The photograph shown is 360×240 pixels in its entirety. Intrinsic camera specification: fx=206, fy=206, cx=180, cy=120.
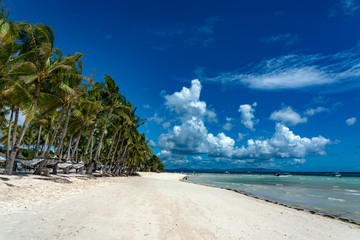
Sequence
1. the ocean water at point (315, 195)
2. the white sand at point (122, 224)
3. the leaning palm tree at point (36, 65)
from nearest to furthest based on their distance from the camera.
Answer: the white sand at point (122, 224) < the leaning palm tree at point (36, 65) < the ocean water at point (315, 195)

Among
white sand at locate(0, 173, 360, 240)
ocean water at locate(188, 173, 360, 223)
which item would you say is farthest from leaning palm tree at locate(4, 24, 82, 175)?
ocean water at locate(188, 173, 360, 223)

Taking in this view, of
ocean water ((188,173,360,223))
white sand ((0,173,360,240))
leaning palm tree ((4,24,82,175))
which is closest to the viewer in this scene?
white sand ((0,173,360,240))

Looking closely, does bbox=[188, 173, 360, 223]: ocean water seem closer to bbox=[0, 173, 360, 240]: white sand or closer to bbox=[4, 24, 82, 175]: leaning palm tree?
bbox=[0, 173, 360, 240]: white sand

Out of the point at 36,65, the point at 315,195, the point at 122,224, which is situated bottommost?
the point at 315,195

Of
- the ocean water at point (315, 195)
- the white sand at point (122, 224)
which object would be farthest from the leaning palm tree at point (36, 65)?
the ocean water at point (315, 195)

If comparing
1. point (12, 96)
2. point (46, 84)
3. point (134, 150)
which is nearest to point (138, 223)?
point (12, 96)

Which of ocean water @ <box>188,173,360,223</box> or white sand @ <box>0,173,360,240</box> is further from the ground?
white sand @ <box>0,173,360,240</box>

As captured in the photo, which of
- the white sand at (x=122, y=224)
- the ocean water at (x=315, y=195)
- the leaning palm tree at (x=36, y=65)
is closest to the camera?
the white sand at (x=122, y=224)

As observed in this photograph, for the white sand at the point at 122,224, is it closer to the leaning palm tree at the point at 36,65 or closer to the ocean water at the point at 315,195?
the leaning palm tree at the point at 36,65

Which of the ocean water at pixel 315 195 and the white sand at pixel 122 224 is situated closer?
the white sand at pixel 122 224

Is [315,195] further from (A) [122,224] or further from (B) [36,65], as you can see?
(B) [36,65]

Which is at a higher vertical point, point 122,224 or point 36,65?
point 36,65

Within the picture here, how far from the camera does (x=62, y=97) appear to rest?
1766cm

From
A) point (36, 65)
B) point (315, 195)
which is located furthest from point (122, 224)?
point (315, 195)
